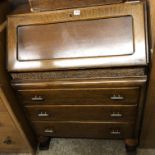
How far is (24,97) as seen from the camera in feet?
4.30

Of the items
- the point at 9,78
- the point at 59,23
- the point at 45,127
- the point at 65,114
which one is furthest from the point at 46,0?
the point at 45,127

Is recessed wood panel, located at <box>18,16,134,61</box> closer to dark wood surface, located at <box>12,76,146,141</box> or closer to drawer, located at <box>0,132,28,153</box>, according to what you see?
dark wood surface, located at <box>12,76,146,141</box>

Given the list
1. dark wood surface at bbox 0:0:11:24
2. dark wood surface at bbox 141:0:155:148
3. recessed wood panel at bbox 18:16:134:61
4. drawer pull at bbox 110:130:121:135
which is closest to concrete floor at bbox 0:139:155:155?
dark wood surface at bbox 141:0:155:148

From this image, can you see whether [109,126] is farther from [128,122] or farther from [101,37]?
[101,37]

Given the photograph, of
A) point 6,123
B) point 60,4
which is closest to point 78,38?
point 60,4

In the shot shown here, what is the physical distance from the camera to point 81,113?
1.36m

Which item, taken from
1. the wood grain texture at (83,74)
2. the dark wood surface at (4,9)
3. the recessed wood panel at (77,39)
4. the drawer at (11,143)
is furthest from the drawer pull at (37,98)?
the dark wood surface at (4,9)

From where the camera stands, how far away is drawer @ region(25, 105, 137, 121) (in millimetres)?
1304

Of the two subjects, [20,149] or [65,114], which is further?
[20,149]

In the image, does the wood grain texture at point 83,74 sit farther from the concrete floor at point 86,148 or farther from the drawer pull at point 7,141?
the concrete floor at point 86,148

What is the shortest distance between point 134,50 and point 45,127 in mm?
838

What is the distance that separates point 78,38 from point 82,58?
116 millimetres

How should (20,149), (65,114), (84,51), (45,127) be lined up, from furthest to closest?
1. (20,149)
2. (45,127)
3. (65,114)
4. (84,51)

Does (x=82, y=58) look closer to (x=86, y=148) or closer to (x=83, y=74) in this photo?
(x=83, y=74)
